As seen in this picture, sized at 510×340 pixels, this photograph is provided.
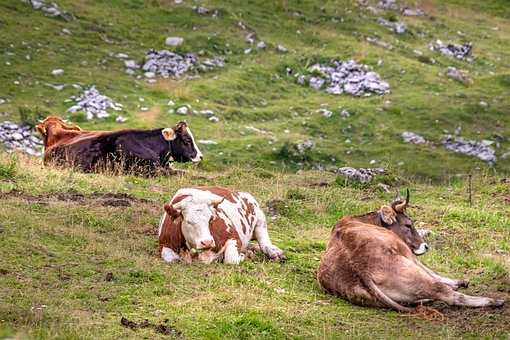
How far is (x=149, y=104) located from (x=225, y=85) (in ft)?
10.8

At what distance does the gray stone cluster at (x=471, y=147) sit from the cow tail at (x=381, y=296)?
48.1 ft

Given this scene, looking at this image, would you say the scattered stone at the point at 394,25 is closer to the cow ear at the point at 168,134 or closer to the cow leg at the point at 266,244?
the cow ear at the point at 168,134

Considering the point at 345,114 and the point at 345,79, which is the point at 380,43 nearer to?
the point at 345,79

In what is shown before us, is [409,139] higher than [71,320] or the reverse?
the reverse

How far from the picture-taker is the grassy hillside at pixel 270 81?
2372 centimetres

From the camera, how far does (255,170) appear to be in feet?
62.4

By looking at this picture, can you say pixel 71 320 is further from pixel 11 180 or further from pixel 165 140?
pixel 165 140

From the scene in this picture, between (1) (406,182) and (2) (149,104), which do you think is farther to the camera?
(2) (149,104)

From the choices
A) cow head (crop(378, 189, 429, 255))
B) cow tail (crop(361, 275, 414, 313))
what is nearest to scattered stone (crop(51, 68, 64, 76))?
cow head (crop(378, 189, 429, 255))

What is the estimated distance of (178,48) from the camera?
29172 mm

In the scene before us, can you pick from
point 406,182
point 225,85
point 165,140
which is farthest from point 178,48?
point 406,182

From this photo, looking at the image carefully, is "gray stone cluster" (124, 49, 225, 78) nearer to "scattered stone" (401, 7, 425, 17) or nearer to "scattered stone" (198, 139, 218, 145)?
"scattered stone" (198, 139, 218, 145)

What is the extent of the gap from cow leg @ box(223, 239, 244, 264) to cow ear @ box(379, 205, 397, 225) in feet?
6.29

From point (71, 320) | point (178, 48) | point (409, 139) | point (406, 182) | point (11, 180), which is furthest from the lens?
point (178, 48)
